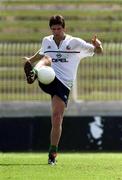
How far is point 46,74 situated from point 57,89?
0.59 metres

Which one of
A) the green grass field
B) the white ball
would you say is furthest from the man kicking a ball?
the green grass field

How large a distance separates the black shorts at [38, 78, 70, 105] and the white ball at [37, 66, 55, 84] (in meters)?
0.33

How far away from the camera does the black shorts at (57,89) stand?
9.65 m

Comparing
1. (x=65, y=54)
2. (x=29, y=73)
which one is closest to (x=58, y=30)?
(x=65, y=54)

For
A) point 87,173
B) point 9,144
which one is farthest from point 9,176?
point 9,144

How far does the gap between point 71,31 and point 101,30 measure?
837mm

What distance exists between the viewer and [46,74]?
29.9 ft

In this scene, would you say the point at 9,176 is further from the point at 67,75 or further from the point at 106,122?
the point at 106,122

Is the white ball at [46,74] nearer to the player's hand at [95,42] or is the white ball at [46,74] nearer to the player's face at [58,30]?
the player's face at [58,30]

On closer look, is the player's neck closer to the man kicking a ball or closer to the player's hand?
the man kicking a ball

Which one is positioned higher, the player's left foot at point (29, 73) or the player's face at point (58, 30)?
the player's face at point (58, 30)

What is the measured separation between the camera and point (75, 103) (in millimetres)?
15664

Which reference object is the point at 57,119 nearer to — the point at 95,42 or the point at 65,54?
the point at 65,54

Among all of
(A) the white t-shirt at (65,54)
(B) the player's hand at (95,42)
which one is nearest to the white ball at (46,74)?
(A) the white t-shirt at (65,54)
